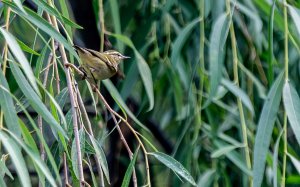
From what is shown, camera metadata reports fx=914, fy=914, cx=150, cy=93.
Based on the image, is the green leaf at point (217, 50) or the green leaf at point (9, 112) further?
the green leaf at point (217, 50)

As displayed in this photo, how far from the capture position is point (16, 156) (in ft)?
4.32

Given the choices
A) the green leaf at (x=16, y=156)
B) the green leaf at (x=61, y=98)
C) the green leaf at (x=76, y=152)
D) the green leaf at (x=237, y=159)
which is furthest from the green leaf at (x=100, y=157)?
the green leaf at (x=237, y=159)

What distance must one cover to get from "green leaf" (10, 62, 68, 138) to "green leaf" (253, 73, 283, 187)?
0.50 m

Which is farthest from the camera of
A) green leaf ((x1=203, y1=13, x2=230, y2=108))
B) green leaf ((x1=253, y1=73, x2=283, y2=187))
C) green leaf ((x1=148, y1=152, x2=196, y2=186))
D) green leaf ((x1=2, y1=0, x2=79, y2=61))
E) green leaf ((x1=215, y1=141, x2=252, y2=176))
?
green leaf ((x1=215, y1=141, x2=252, y2=176))

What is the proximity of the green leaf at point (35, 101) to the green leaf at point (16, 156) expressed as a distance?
77 millimetres

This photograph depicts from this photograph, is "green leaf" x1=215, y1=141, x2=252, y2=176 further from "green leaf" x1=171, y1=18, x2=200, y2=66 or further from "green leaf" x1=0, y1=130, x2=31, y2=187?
"green leaf" x1=0, y1=130, x2=31, y2=187

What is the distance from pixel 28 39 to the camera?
9.66 feet

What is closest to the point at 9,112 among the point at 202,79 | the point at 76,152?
the point at 76,152

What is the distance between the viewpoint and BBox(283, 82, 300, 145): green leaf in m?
1.76

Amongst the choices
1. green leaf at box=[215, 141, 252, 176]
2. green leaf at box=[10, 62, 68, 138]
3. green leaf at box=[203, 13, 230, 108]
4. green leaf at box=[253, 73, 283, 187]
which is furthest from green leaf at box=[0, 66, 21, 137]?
green leaf at box=[215, 141, 252, 176]

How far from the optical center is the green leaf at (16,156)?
1.29 meters

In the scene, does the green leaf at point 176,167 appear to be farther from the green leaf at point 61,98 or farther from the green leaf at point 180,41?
the green leaf at point 180,41

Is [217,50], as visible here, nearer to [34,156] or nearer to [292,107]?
[292,107]

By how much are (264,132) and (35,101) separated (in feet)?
1.87
